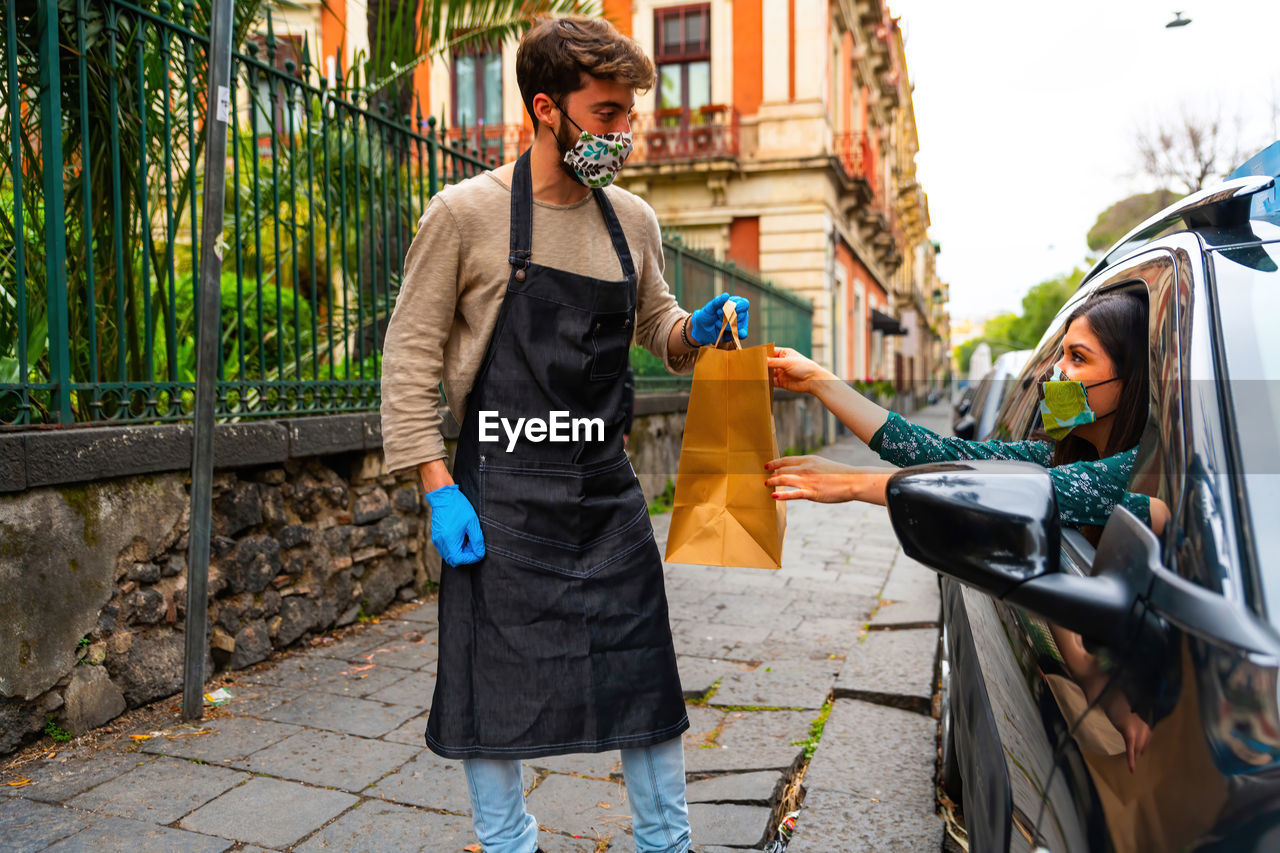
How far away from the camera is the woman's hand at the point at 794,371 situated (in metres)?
2.20

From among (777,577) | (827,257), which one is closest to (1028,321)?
(827,257)

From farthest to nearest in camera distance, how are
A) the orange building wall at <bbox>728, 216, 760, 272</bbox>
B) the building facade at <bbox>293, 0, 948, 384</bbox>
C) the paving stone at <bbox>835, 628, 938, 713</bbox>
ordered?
the orange building wall at <bbox>728, 216, 760, 272</bbox> → the building facade at <bbox>293, 0, 948, 384</bbox> → the paving stone at <bbox>835, 628, 938, 713</bbox>

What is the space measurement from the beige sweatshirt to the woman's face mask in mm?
924

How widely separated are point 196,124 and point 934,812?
416cm

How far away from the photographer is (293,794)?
2.98 m

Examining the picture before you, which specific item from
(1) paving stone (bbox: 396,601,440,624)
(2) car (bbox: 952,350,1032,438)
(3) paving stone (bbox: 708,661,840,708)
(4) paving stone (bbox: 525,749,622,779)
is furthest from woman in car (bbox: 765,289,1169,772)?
(2) car (bbox: 952,350,1032,438)

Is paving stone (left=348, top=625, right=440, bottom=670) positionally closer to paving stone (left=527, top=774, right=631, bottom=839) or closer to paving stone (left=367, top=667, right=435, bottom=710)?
paving stone (left=367, top=667, right=435, bottom=710)

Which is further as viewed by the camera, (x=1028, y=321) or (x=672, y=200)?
(x=1028, y=321)

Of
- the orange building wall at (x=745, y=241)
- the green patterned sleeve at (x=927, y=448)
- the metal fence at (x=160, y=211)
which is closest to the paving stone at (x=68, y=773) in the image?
the metal fence at (x=160, y=211)

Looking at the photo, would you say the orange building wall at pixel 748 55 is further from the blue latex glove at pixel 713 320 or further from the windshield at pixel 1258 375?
the windshield at pixel 1258 375

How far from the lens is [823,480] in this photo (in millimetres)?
1883

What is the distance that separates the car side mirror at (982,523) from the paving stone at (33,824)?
2.52m

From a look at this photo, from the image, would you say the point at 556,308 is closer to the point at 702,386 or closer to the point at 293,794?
the point at 702,386

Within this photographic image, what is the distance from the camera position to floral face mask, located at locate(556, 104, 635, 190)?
2062mm
